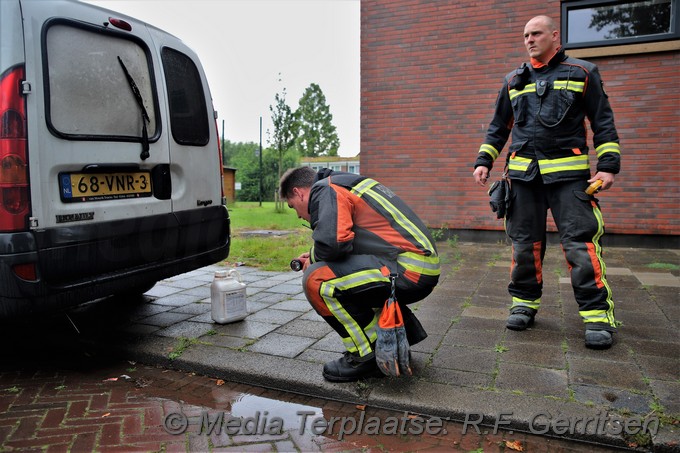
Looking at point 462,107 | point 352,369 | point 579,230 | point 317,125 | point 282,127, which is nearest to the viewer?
point 352,369

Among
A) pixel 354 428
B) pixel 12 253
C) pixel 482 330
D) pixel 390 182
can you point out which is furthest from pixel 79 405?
pixel 390 182

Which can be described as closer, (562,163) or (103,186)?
(103,186)

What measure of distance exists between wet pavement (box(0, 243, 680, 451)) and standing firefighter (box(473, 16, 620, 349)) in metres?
0.36

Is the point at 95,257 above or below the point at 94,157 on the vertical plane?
below

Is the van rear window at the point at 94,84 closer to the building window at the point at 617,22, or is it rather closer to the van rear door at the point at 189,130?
the van rear door at the point at 189,130

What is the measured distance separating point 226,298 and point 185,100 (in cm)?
154

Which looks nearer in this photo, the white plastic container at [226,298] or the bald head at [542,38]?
the bald head at [542,38]

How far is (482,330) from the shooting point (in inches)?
139

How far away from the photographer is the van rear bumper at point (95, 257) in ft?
8.71

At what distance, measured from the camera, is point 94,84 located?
10.0ft

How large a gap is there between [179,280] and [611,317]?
422cm

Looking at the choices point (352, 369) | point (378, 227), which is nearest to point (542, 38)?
point (378, 227)

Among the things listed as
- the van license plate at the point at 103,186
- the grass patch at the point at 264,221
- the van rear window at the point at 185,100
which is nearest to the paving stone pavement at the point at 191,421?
the van license plate at the point at 103,186

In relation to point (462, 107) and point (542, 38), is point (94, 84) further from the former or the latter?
point (462, 107)
